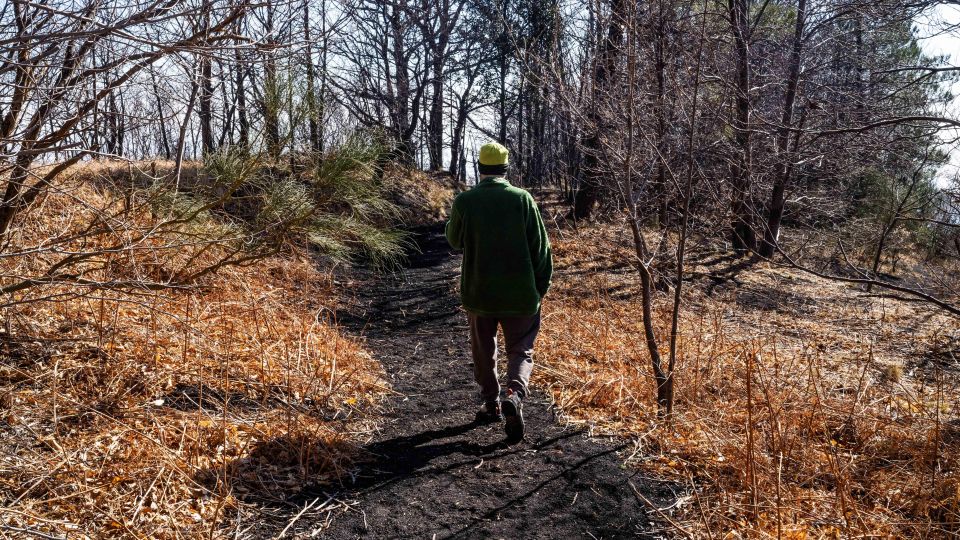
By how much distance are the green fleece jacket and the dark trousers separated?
8 centimetres

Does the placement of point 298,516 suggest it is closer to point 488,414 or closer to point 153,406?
point 153,406

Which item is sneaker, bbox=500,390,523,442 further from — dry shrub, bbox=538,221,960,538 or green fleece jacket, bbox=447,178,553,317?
dry shrub, bbox=538,221,960,538

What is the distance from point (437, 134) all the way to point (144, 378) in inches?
621

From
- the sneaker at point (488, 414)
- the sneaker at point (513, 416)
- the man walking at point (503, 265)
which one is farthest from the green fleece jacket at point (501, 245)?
the sneaker at point (488, 414)

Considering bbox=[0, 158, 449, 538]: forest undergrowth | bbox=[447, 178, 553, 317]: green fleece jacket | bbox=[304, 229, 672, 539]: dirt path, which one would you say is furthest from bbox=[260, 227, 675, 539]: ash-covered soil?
→ bbox=[447, 178, 553, 317]: green fleece jacket

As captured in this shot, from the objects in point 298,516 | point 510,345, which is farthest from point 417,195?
point 298,516

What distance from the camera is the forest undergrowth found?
8.73 feet

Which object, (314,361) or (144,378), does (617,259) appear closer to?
(314,361)

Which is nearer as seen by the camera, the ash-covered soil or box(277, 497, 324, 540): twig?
box(277, 497, 324, 540): twig

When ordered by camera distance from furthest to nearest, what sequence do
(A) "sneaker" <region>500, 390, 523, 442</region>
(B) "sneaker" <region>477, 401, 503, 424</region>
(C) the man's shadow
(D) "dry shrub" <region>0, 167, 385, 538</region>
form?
(B) "sneaker" <region>477, 401, 503, 424</region> → (A) "sneaker" <region>500, 390, 523, 442</region> → (C) the man's shadow → (D) "dry shrub" <region>0, 167, 385, 538</region>

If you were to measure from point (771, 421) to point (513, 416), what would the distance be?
1348 millimetres

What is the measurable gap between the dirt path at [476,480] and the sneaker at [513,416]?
0.07 metres

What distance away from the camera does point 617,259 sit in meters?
10.5

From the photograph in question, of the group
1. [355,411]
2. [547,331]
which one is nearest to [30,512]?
[355,411]
